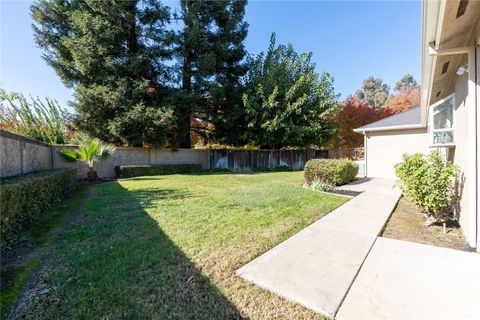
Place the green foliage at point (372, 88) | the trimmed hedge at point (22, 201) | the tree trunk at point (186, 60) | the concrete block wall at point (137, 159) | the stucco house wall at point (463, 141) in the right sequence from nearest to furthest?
the trimmed hedge at point (22, 201), the stucco house wall at point (463, 141), the concrete block wall at point (137, 159), the tree trunk at point (186, 60), the green foliage at point (372, 88)

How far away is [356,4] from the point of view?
1026 cm

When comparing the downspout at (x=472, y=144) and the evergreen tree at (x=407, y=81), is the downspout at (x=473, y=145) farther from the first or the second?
the evergreen tree at (x=407, y=81)

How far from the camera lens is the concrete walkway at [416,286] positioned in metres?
2.11

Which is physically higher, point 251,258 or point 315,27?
point 315,27

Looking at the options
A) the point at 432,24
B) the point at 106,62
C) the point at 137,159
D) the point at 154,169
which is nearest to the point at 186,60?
the point at 106,62

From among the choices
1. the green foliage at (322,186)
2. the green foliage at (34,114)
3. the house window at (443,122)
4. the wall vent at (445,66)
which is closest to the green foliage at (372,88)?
the green foliage at (322,186)

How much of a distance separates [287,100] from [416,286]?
15.8 m

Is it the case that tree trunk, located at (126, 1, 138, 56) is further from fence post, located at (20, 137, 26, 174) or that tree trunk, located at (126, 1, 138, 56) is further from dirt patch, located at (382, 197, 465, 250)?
dirt patch, located at (382, 197, 465, 250)

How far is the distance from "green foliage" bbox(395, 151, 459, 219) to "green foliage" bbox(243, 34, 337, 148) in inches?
479

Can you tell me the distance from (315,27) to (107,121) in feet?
47.3

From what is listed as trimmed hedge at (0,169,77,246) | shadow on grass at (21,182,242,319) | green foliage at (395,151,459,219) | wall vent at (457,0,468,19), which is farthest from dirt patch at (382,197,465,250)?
trimmed hedge at (0,169,77,246)

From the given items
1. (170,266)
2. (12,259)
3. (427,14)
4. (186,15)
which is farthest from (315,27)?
(12,259)

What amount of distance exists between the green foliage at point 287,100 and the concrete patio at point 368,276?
13.8 metres

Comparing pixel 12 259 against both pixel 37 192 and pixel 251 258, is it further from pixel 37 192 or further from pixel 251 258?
pixel 251 258
